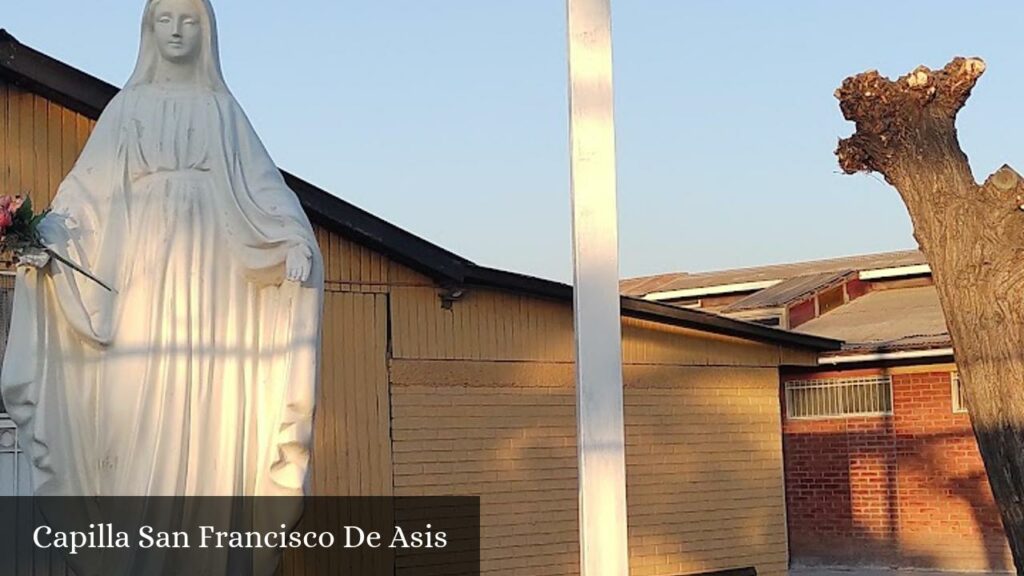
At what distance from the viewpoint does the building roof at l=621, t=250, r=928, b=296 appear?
2644 centimetres

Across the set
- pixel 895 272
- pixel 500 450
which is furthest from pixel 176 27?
pixel 895 272

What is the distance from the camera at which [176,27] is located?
571 cm

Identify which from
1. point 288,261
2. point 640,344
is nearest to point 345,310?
point 640,344

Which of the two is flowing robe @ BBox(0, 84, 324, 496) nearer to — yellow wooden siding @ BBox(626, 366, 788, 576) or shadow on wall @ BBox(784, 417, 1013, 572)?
yellow wooden siding @ BBox(626, 366, 788, 576)

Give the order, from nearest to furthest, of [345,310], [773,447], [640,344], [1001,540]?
[345,310] → [640,344] → [773,447] → [1001,540]

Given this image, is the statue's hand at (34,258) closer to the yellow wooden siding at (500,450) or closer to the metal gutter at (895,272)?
the yellow wooden siding at (500,450)

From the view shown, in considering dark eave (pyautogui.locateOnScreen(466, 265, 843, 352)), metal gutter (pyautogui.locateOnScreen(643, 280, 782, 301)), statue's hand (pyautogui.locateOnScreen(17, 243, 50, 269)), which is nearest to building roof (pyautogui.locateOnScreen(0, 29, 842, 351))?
dark eave (pyautogui.locateOnScreen(466, 265, 843, 352))

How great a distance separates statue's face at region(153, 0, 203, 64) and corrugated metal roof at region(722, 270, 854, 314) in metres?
18.4

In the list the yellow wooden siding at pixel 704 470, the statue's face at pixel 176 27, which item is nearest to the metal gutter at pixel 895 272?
the yellow wooden siding at pixel 704 470

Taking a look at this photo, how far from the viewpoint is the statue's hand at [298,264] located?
558cm

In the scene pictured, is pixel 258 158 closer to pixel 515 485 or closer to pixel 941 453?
pixel 515 485

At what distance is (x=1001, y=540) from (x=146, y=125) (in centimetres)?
1609

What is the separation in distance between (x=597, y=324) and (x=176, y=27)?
2205 millimetres

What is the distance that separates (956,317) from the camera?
10273 millimetres
